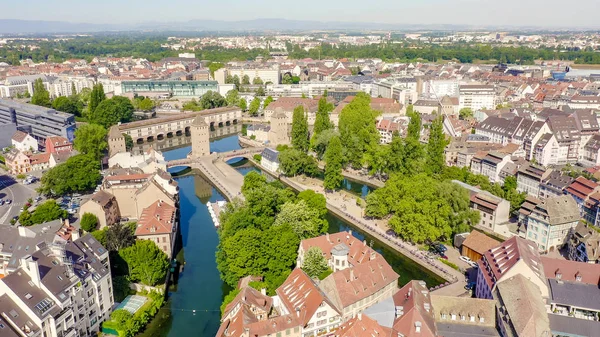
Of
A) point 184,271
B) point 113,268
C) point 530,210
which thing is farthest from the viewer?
point 530,210

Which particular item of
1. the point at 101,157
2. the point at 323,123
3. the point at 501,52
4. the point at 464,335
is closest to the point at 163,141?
the point at 101,157

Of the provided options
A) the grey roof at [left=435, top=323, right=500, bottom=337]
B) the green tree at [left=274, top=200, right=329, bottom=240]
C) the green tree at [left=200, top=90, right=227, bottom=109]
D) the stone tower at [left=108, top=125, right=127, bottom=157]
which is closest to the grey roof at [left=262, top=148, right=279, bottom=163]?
the stone tower at [left=108, top=125, right=127, bottom=157]

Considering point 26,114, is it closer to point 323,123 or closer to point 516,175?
point 323,123

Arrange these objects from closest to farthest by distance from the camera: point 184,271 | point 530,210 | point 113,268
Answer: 1. point 113,268
2. point 184,271
3. point 530,210

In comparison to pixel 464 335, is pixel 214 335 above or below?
below

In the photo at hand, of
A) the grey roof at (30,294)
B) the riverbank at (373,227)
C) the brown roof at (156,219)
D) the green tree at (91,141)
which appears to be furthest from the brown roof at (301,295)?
the green tree at (91,141)
